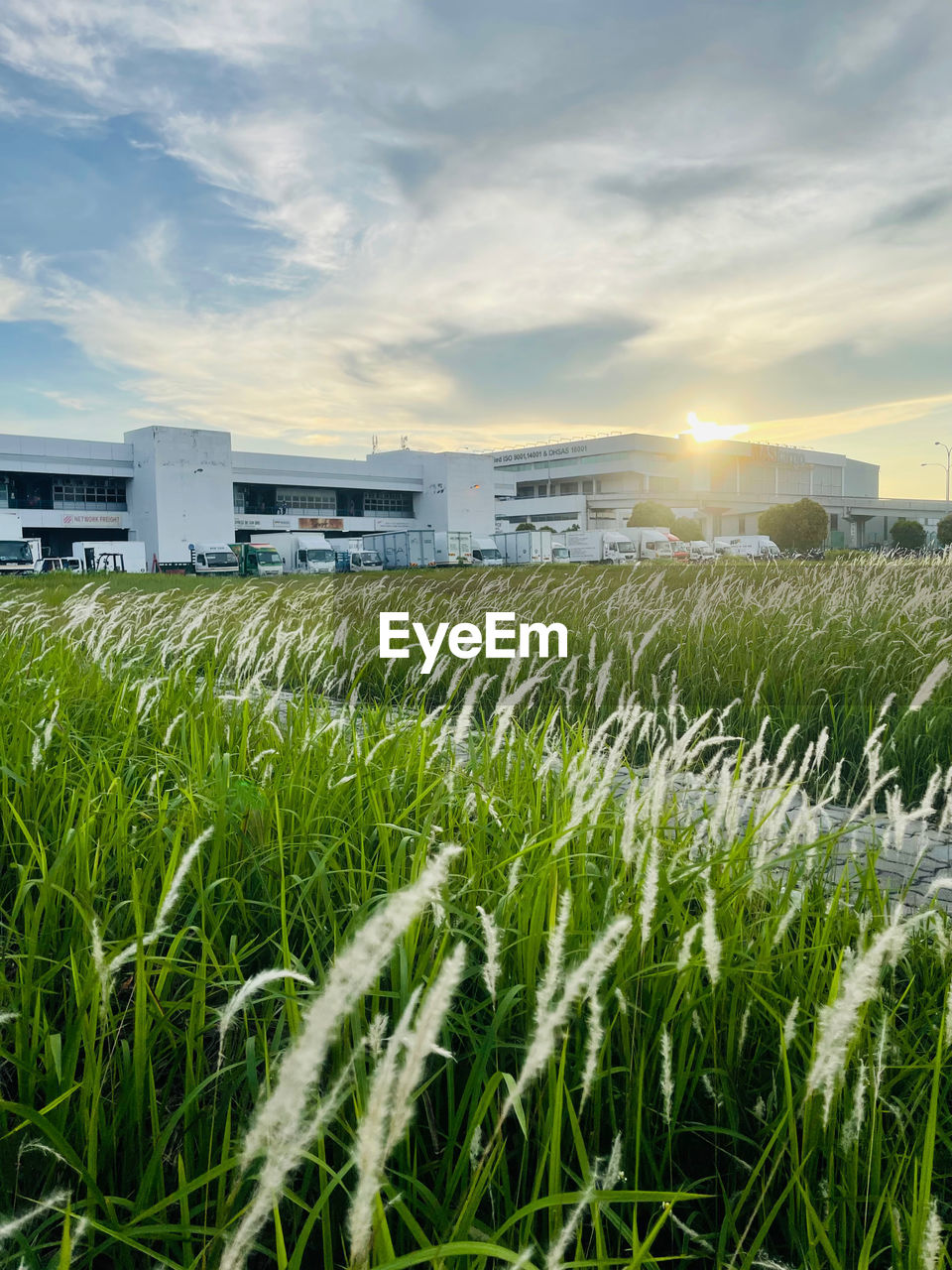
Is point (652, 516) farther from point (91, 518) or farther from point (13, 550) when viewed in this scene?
point (13, 550)

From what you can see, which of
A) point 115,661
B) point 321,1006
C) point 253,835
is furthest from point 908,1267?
point 115,661

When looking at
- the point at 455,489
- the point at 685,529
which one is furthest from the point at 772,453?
the point at 455,489

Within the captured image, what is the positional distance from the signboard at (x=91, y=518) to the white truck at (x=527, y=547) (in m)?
30.4

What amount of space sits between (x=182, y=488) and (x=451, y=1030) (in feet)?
214

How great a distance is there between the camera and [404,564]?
54.1 meters

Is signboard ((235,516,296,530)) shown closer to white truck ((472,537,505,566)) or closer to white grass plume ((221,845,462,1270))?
white truck ((472,537,505,566))

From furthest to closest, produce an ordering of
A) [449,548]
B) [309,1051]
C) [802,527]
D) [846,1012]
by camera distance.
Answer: [449,548] → [802,527] → [846,1012] → [309,1051]

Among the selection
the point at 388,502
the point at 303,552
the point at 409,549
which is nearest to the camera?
the point at 303,552

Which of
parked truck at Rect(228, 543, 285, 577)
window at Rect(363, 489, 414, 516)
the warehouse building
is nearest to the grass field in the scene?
parked truck at Rect(228, 543, 285, 577)

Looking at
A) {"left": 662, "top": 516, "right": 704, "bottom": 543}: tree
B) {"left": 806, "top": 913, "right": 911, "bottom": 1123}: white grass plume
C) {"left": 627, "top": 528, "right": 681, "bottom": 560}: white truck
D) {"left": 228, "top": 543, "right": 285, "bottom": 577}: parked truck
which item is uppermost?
{"left": 662, "top": 516, "right": 704, "bottom": 543}: tree

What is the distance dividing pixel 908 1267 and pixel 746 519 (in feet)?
355

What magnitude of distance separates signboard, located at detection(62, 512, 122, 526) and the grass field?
6751cm

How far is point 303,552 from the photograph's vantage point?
5066cm

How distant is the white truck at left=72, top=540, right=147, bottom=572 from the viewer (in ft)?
164
